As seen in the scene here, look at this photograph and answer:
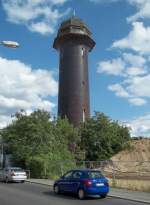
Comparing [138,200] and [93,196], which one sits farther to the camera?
[93,196]

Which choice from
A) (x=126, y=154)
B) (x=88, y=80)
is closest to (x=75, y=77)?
(x=88, y=80)

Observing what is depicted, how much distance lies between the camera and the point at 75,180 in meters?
22.9

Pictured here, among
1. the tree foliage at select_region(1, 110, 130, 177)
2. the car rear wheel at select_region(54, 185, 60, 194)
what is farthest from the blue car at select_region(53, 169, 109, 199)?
the tree foliage at select_region(1, 110, 130, 177)

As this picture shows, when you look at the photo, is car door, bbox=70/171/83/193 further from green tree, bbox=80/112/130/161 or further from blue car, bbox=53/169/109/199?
green tree, bbox=80/112/130/161

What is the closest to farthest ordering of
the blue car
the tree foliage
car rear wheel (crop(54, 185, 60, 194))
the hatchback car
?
the blue car
car rear wheel (crop(54, 185, 60, 194))
the hatchback car
the tree foliage

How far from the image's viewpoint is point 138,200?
20.4m

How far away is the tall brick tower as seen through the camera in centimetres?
6450

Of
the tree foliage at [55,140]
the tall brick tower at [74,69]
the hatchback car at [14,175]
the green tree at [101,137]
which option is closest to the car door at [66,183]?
the hatchback car at [14,175]

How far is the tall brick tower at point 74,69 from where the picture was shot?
6450cm

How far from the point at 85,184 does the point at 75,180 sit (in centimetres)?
97

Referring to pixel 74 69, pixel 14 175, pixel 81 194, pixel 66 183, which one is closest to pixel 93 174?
pixel 81 194

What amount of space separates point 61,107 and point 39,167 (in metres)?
23.2

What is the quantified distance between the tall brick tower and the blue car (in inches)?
1598

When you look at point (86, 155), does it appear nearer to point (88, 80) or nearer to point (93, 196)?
point (88, 80)
